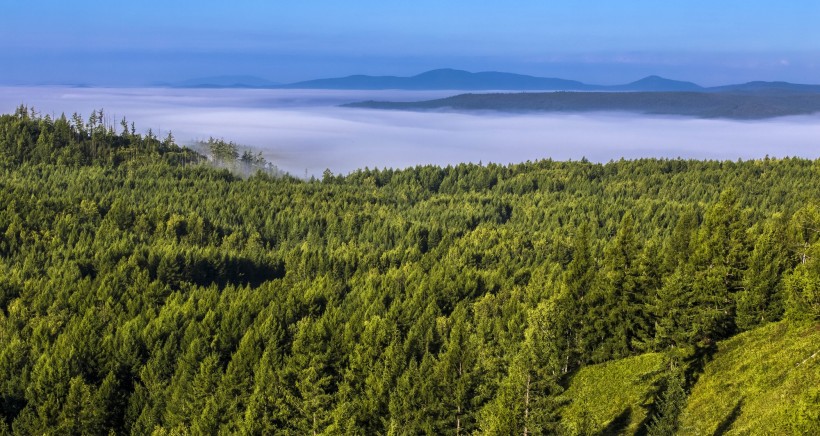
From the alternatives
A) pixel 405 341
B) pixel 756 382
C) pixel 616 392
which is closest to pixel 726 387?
pixel 756 382

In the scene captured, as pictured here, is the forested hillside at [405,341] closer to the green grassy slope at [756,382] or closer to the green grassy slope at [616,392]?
the green grassy slope at [616,392]

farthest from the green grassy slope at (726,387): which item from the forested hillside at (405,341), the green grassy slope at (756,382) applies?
the forested hillside at (405,341)

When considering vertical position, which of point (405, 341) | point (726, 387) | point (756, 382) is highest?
point (756, 382)

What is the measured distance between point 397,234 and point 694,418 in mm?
136389

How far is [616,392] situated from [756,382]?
37.7 ft

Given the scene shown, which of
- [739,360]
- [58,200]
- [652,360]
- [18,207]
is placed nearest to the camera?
[739,360]

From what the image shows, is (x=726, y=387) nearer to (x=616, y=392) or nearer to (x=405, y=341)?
(x=616, y=392)

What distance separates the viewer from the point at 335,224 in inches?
7726

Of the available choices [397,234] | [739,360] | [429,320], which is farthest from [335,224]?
[739,360]

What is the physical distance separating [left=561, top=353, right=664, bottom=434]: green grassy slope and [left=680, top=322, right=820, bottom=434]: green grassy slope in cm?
348

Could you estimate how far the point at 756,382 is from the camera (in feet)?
170

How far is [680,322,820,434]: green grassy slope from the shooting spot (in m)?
45.7

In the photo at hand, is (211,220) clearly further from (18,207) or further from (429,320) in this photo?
(429,320)

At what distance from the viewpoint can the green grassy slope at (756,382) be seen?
4569 cm
